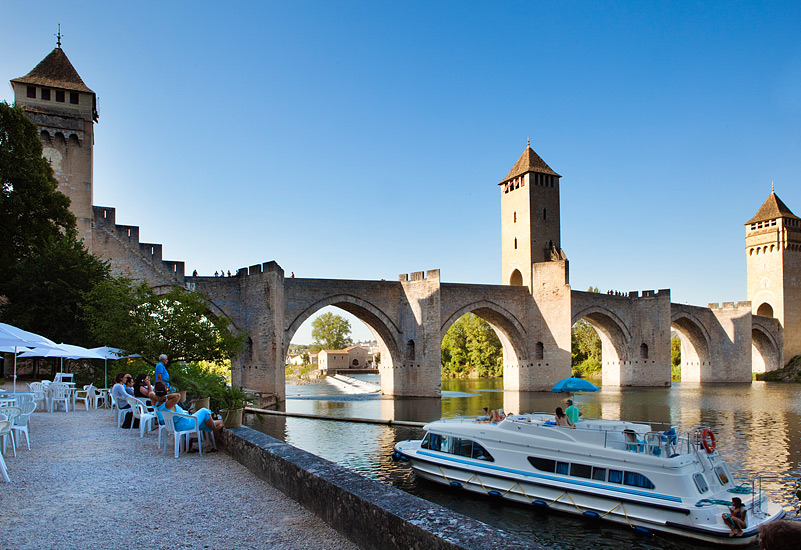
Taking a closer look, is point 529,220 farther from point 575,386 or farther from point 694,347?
point 575,386

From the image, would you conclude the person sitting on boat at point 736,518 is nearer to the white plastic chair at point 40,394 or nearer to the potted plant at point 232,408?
the potted plant at point 232,408

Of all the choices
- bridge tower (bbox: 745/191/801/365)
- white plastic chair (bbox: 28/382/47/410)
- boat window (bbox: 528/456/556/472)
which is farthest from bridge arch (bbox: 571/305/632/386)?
white plastic chair (bbox: 28/382/47/410)

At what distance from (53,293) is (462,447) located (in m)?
13.7

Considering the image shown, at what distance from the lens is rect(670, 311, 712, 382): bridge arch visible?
46.8 metres

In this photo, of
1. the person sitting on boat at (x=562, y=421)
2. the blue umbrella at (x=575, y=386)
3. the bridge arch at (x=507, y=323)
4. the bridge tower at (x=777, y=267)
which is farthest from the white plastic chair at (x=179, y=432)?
the bridge tower at (x=777, y=267)

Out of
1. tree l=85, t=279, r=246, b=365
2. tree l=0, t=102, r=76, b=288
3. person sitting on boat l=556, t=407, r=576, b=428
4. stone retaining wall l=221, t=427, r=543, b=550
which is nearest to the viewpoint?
stone retaining wall l=221, t=427, r=543, b=550

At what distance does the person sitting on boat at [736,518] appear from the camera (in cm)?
868

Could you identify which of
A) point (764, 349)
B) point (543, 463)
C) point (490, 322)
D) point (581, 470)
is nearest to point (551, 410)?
point (490, 322)

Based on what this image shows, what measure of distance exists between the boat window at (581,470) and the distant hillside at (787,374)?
46.0 m

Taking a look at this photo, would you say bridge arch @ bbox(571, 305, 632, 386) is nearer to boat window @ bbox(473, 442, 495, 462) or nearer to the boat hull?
boat window @ bbox(473, 442, 495, 462)

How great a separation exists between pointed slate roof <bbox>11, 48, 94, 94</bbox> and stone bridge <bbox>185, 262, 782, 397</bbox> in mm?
9334

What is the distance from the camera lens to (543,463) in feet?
36.3

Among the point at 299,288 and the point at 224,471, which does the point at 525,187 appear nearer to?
the point at 299,288

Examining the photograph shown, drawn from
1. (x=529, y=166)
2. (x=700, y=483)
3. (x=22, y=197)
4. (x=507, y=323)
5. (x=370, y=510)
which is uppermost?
(x=529, y=166)
